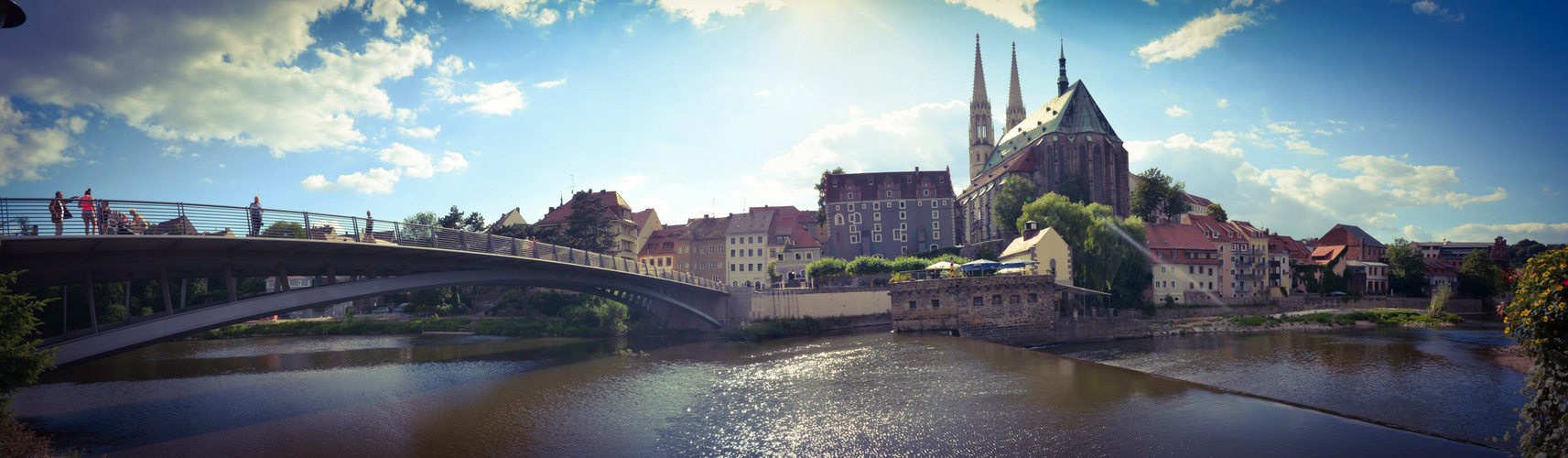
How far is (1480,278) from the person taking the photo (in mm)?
71250

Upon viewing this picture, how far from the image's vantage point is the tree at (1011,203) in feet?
245

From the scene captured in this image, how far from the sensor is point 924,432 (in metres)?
19.1

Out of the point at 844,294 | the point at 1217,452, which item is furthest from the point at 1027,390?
the point at 844,294

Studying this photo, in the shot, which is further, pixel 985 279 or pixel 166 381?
pixel 985 279

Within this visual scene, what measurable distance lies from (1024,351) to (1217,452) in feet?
67.0

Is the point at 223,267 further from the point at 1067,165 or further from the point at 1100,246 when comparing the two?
the point at 1067,165

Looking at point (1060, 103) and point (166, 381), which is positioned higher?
point (1060, 103)

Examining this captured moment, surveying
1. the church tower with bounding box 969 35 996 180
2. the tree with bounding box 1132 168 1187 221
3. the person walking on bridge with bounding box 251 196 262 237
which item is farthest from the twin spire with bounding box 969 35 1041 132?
the person walking on bridge with bounding box 251 196 262 237

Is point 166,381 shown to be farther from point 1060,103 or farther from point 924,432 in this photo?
point 1060,103

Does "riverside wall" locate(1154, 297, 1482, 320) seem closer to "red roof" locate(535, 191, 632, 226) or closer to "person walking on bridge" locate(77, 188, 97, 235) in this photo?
"red roof" locate(535, 191, 632, 226)

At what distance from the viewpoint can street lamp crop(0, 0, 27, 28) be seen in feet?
31.5

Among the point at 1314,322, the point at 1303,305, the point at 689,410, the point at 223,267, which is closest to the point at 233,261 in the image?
the point at 223,267

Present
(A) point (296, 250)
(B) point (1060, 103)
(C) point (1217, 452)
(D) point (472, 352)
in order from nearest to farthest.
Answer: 1. (C) point (1217, 452)
2. (A) point (296, 250)
3. (D) point (472, 352)
4. (B) point (1060, 103)

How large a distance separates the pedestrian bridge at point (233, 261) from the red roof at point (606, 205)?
151 ft
